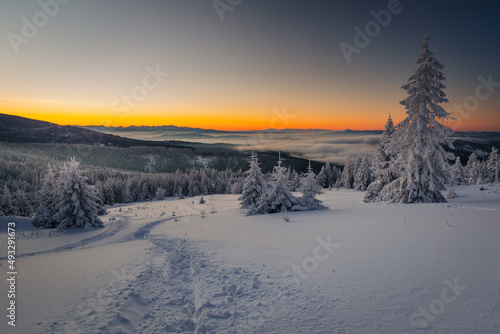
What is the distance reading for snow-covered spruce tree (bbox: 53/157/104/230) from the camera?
844 inches

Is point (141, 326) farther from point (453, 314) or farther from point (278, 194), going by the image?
point (278, 194)

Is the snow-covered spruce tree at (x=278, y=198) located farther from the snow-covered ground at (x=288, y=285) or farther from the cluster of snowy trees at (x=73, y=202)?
the cluster of snowy trees at (x=73, y=202)

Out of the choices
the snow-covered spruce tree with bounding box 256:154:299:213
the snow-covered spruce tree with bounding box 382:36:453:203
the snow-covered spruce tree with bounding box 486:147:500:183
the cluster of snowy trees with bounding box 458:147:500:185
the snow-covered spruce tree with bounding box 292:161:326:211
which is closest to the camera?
the snow-covered spruce tree with bounding box 382:36:453:203

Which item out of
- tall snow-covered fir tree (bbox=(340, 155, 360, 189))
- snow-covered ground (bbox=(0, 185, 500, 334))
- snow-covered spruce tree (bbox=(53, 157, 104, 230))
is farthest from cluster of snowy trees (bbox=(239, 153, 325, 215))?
tall snow-covered fir tree (bbox=(340, 155, 360, 189))

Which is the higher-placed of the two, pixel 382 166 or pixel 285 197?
pixel 382 166

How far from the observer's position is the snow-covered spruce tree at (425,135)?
17766mm

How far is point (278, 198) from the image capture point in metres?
20.4

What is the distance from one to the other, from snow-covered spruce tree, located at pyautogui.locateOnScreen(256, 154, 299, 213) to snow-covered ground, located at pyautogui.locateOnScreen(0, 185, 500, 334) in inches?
357

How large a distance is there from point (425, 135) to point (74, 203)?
29.9m

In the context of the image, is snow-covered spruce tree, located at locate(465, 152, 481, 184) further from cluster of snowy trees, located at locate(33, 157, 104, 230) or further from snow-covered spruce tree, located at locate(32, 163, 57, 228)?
snow-covered spruce tree, located at locate(32, 163, 57, 228)

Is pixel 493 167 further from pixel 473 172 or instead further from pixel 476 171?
pixel 473 172

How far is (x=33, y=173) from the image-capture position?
107062 millimetres

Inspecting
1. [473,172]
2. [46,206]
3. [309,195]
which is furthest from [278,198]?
[473,172]

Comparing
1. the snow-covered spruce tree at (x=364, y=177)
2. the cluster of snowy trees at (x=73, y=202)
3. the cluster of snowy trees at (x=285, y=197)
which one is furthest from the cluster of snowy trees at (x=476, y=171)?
the cluster of snowy trees at (x=73, y=202)
